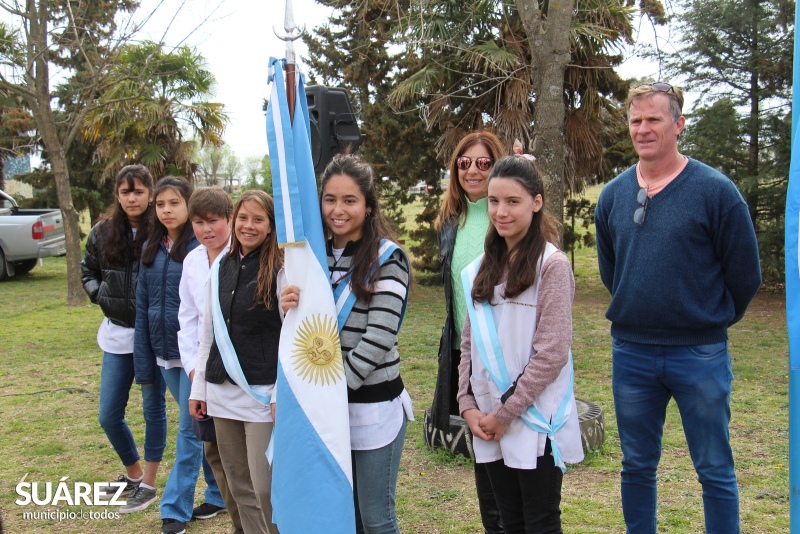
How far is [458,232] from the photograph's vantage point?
3.86 metres

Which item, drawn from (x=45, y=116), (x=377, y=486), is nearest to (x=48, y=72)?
(x=45, y=116)

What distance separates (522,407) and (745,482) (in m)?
2.67

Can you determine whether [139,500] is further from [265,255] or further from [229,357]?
[265,255]

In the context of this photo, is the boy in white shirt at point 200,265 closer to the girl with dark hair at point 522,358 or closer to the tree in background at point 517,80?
the girl with dark hair at point 522,358

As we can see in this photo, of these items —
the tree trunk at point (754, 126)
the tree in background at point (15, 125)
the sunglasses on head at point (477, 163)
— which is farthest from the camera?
the tree in background at point (15, 125)

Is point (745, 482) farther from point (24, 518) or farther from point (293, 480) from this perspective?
point (24, 518)

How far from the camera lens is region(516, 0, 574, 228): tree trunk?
275 inches

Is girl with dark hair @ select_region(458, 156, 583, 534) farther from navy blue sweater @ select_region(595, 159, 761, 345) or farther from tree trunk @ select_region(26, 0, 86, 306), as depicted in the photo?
tree trunk @ select_region(26, 0, 86, 306)

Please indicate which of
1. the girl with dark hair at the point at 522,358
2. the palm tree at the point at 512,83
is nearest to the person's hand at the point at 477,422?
the girl with dark hair at the point at 522,358

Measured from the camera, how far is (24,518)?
4.52 metres

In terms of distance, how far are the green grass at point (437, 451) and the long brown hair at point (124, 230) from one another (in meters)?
1.59

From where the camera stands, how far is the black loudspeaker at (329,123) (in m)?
6.17

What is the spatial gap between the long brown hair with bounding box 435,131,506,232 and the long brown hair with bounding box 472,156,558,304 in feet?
2.83

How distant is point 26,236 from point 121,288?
14826 mm
